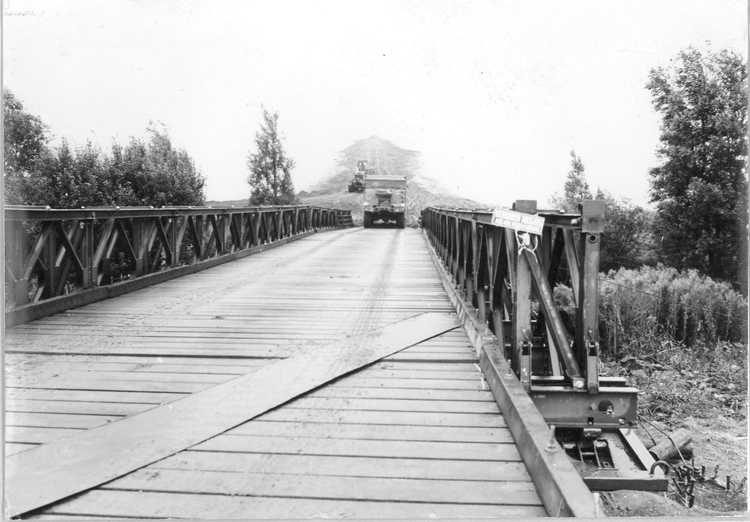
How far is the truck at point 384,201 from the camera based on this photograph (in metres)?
33.2

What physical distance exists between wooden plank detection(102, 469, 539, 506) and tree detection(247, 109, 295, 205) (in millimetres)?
52276

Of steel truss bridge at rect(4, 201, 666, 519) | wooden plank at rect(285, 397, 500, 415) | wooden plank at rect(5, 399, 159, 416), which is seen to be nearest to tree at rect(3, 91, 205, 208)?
steel truss bridge at rect(4, 201, 666, 519)

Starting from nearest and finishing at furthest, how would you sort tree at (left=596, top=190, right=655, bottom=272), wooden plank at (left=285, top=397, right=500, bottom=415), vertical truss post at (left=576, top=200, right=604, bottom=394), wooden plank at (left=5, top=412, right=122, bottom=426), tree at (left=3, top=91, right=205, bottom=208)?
wooden plank at (left=5, top=412, right=122, bottom=426) < vertical truss post at (left=576, top=200, right=604, bottom=394) < wooden plank at (left=285, top=397, right=500, bottom=415) < tree at (left=3, top=91, right=205, bottom=208) < tree at (left=596, top=190, right=655, bottom=272)

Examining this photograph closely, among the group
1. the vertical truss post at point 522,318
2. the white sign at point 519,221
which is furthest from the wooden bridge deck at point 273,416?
the white sign at point 519,221

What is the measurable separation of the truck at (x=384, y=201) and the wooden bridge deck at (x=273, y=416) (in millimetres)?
26751

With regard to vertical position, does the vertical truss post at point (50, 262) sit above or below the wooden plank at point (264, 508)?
above

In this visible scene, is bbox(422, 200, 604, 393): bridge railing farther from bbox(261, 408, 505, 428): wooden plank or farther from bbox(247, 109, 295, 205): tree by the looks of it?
bbox(247, 109, 295, 205): tree

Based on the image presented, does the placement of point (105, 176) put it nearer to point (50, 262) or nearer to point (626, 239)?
point (50, 262)

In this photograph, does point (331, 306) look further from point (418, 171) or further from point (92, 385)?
point (418, 171)

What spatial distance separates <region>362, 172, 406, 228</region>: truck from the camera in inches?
1308

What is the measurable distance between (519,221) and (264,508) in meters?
1.96

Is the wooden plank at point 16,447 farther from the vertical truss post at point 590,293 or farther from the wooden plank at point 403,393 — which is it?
the vertical truss post at point 590,293

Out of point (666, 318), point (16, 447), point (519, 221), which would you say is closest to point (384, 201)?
point (666, 318)

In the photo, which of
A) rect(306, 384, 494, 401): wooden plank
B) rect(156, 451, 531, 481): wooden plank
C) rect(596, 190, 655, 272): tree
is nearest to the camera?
rect(156, 451, 531, 481): wooden plank
